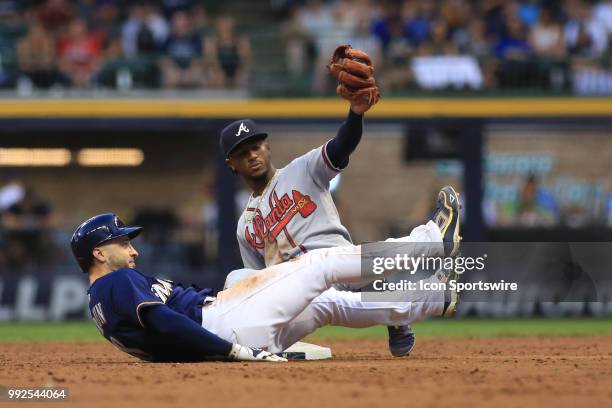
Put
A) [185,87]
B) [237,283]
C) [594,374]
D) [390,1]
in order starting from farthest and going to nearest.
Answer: [390,1], [185,87], [237,283], [594,374]

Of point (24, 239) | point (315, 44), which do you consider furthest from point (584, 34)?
point (24, 239)

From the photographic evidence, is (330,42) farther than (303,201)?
Yes

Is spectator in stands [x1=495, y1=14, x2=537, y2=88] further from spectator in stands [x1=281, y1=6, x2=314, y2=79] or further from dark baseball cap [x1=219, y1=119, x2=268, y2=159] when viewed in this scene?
dark baseball cap [x1=219, y1=119, x2=268, y2=159]

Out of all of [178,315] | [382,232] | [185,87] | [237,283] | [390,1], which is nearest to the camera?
[178,315]

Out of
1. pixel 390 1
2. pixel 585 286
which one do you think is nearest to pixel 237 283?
pixel 585 286

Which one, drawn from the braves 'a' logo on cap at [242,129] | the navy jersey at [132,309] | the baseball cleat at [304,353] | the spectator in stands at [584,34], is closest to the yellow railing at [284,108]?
the spectator in stands at [584,34]

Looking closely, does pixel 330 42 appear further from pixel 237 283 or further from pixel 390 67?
pixel 237 283

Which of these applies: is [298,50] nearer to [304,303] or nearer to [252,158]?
[252,158]
